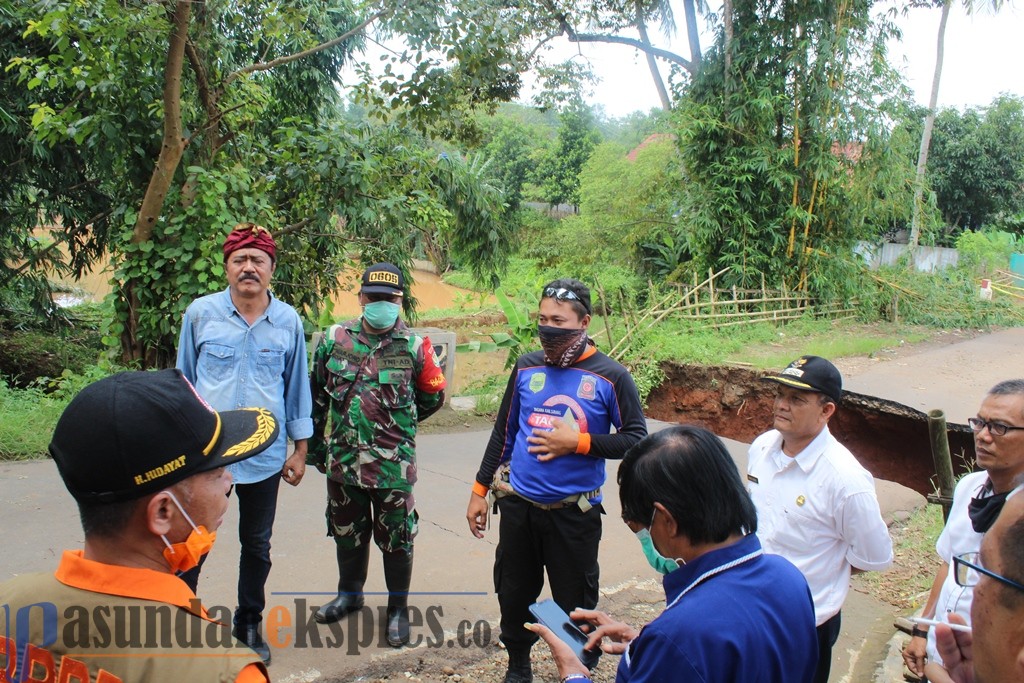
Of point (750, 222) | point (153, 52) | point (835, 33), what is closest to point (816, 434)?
point (153, 52)

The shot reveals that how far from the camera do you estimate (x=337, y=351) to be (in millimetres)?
3482

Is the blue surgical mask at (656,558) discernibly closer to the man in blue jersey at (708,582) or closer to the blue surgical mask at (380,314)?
the man in blue jersey at (708,582)

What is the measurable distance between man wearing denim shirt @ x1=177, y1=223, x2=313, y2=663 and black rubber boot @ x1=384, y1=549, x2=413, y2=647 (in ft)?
1.82

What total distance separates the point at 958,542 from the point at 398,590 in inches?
91.4

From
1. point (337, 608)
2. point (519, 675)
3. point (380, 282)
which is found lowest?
point (519, 675)

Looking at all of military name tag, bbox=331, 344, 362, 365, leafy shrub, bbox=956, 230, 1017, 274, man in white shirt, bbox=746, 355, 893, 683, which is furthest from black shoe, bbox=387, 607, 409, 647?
leafy shrub, bbox=956, 230, 1017, 274

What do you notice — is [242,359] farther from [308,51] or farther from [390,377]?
[308,51]

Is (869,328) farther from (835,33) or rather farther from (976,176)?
(976,176)

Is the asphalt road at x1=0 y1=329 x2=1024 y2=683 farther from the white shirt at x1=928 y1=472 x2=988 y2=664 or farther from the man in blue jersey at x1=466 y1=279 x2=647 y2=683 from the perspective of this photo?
the white shirt at x1=928 y1=472 x2=988 y2=664

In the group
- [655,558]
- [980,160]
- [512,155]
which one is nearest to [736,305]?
[655,558]

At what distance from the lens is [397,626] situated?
3.50 meters

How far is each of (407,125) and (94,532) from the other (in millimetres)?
6408

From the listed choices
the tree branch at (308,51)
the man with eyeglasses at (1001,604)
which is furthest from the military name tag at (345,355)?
the tree branch at (308,51)

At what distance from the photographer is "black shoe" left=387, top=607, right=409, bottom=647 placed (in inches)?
136
